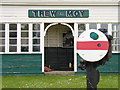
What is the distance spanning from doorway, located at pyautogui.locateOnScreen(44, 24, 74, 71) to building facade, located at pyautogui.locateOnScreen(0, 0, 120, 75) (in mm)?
1641

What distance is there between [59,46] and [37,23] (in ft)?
7.83

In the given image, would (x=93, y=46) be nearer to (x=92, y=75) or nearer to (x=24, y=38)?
(x=92, y=75)

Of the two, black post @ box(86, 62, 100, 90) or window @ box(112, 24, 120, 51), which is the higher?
window @ box(112, 24, 120, 51)

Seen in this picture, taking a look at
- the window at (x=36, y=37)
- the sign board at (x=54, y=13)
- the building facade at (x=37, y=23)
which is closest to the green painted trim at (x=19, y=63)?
the building facade at (x=37, y=23)

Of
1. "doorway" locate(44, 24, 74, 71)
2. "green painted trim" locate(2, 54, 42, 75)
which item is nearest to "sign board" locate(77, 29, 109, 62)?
"green painted trim" locate(2, 54, 42, 75)

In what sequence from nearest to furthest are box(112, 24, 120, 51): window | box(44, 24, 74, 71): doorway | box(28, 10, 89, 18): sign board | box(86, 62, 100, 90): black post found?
box(86, 62, 100, 90): black post
box(28, 10, 89, 18): sign board
box(112, 24, 120, 51): window
box(44, 24, 74, 71): doorway

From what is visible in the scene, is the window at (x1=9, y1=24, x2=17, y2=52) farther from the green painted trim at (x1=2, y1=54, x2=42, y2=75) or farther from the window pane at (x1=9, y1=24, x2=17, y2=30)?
the green painted trim at (x1=2, y1=54, x2=42, y2=75)

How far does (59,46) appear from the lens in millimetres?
10727

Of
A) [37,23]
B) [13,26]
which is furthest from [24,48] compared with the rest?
A: [37,23]

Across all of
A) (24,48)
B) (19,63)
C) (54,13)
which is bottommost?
(19,63)

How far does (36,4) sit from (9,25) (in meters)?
1.73

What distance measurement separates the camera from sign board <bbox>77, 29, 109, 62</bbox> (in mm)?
2715

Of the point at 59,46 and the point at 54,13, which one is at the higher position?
the point at 54,13

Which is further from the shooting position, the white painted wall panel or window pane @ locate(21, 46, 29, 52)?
window pane @ locate(21, 46, 29, 52)
